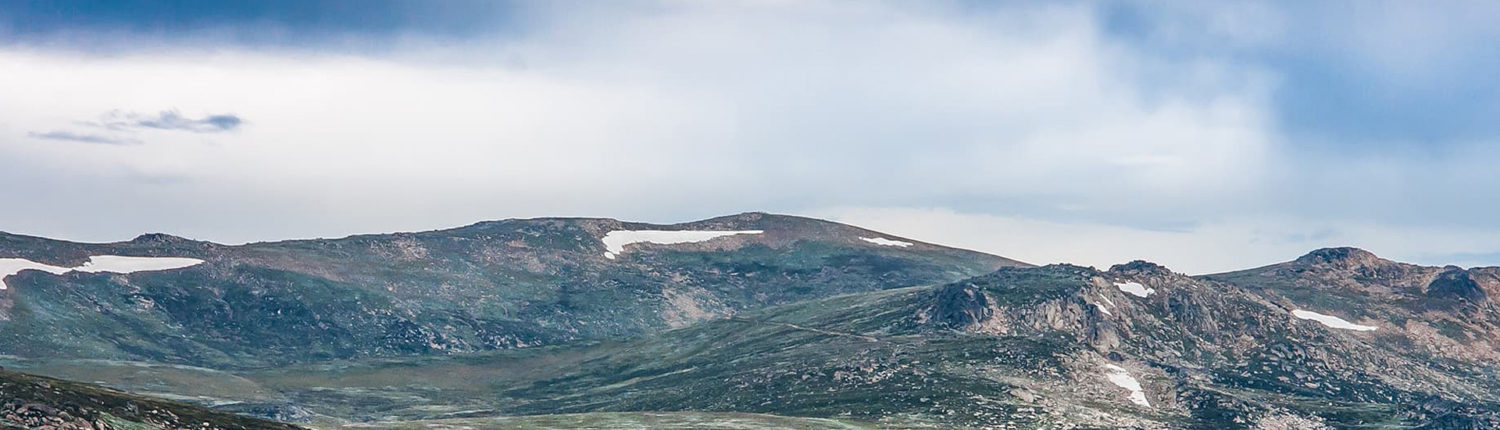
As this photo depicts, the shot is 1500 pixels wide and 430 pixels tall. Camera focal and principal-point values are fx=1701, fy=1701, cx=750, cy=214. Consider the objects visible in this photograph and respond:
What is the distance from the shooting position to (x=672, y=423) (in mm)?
198000

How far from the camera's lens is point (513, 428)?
634 feet

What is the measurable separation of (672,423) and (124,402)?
90.0 m

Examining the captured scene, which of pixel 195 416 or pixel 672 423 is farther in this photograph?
pixel 672 423

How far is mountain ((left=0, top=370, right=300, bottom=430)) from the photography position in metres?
106

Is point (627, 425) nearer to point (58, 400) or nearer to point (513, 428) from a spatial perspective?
point (513, 428)

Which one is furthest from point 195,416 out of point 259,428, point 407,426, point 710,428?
point 710,428

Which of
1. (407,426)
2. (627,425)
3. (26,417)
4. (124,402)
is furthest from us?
(627,425)

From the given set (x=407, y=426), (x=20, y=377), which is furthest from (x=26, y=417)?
(x=407, y=426)

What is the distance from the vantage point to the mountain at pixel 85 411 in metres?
106

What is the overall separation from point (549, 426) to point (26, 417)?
97.0 metres

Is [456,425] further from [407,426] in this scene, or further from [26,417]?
[26,417]

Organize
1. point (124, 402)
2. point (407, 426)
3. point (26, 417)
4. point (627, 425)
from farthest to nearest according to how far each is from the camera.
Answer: point (627, 425), point (407, 426), point (124, 402), point (26, 417)

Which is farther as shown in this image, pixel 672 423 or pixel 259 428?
pixel 672 423

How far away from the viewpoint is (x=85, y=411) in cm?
10950
